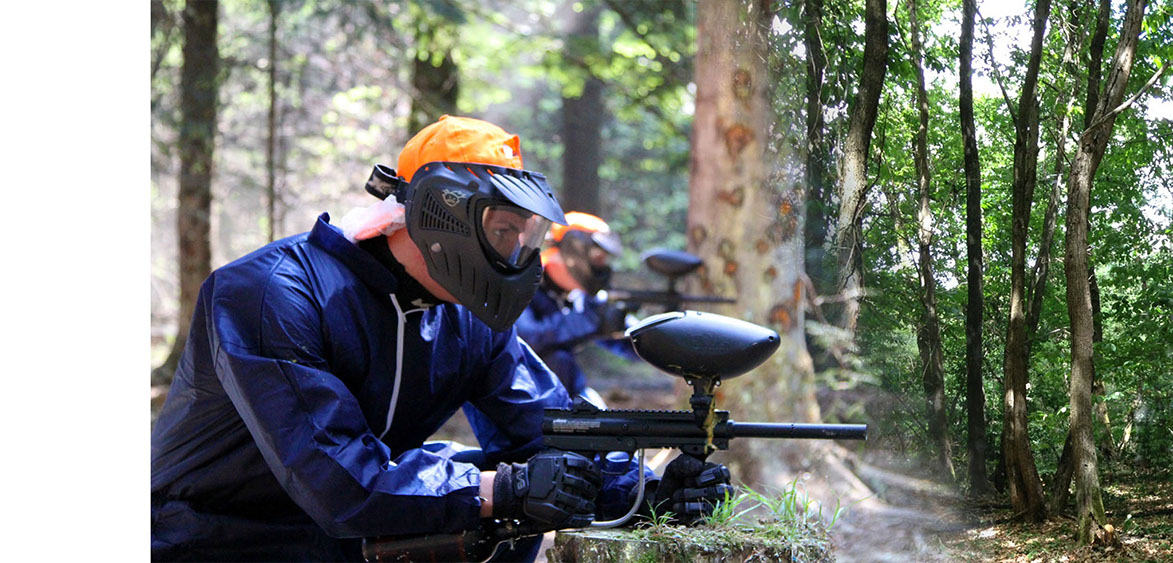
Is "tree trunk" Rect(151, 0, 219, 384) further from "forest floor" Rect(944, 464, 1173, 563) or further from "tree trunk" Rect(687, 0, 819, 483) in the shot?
"forest floor" Rect(944, 464, 1173, 563)

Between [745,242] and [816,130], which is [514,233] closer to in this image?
[816,130]

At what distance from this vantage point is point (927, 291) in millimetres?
1780

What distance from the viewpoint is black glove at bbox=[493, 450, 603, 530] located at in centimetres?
211

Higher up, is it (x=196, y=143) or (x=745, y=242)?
(x=196, y=143)

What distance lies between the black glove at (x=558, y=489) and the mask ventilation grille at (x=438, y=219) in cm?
59

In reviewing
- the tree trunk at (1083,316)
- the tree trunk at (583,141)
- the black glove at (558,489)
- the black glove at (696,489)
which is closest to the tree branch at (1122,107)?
the tree trunk at (1083,316)

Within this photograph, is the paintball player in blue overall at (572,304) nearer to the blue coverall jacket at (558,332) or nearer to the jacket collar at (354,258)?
the blue coverall jacket at (558,332)

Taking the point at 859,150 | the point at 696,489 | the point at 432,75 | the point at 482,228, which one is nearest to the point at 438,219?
the point at 482,228

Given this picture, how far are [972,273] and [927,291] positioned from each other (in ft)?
0.36

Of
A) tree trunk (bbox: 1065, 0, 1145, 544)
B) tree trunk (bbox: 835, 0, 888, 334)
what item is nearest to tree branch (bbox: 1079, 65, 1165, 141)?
tree trunk (bbox: 1065, 0, 1145, 544)

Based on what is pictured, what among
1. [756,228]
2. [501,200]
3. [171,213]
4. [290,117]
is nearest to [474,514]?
[501,200]
